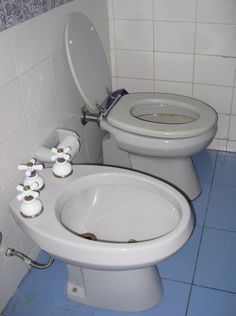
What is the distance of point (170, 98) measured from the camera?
160cm

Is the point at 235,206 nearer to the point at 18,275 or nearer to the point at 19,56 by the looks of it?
the point at 18,275

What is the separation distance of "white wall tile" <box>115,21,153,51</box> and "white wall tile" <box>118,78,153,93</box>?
0.55 feet

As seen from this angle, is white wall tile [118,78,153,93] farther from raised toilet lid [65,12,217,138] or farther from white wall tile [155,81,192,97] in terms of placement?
raised toilet lid [65,12,217,138]

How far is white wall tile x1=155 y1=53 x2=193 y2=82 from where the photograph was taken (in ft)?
5.65

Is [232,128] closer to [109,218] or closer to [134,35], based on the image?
[134,35]

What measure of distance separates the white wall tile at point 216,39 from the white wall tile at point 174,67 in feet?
0.27

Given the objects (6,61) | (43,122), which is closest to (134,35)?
(43,122)

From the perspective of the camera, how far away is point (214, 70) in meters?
1.70

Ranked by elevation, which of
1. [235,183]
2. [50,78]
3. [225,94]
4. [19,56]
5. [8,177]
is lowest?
[235,183]

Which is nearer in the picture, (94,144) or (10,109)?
(10,109)

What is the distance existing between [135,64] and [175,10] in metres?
0.32

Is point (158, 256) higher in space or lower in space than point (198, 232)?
higher

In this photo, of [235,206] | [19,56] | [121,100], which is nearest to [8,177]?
[19,56]

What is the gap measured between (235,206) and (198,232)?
238mm
